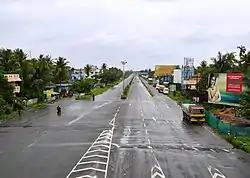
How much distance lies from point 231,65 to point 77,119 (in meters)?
34.9

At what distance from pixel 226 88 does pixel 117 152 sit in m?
29.7

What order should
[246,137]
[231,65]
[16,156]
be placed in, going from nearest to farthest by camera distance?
[16,156]
[246,137]
[231,65]

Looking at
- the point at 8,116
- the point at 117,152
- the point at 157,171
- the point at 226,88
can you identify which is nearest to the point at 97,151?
the point at 117,152

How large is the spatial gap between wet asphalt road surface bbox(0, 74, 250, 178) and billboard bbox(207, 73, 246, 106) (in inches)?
389

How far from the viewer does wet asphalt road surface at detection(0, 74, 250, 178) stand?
20266mm

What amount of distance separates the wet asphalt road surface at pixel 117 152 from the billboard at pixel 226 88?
32.5 feet

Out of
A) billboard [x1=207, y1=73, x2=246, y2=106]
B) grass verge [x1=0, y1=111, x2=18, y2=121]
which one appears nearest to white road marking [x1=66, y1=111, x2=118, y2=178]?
grass verge [x1=0, y1=111, x2=18, y2=121]

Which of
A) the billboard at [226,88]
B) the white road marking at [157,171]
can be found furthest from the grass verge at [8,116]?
the white road marking at [157,171]

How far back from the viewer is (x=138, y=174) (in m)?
19.5

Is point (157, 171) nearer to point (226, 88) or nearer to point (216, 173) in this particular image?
point (216, 173)

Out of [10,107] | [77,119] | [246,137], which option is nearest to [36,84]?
[10,107]

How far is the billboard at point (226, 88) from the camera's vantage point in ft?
161

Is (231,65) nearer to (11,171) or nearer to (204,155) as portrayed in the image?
(204,155)

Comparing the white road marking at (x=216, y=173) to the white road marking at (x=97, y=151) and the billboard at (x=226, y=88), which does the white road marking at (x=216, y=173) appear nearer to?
the white road marking at (x=97, y=151)
